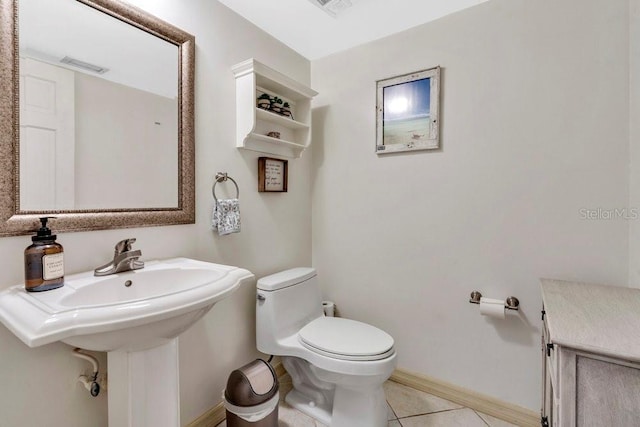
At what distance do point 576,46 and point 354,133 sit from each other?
1.18 metres

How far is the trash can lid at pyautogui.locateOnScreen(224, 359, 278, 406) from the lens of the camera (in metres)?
1.36

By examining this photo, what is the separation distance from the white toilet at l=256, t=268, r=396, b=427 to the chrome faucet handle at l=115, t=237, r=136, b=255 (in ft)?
2.29

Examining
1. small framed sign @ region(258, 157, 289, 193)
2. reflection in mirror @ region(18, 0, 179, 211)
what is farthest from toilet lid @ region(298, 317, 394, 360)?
reflection in mirror @ region(18, 0, 179, 211)

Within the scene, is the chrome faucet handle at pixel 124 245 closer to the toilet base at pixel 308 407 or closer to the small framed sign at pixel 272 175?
the small framed sign at pixel 272 175

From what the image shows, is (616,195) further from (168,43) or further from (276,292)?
(168,43)

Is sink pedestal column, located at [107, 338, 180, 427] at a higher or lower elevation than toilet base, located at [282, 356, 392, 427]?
higher

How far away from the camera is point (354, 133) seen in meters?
2.05

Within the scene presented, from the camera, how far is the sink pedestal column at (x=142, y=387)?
945 millimetres

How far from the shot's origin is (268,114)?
67.4 inches

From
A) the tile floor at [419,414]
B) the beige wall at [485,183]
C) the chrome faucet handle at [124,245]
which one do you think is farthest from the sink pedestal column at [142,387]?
the beige wall at [485,183]

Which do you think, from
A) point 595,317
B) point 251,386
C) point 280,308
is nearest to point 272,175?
point 280,308

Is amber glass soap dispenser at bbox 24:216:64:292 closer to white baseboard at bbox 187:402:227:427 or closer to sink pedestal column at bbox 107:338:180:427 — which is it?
sink pedestal column at bbox 107:338:180:427

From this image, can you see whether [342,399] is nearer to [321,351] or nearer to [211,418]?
[321,351]

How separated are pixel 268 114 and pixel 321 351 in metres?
1.28
